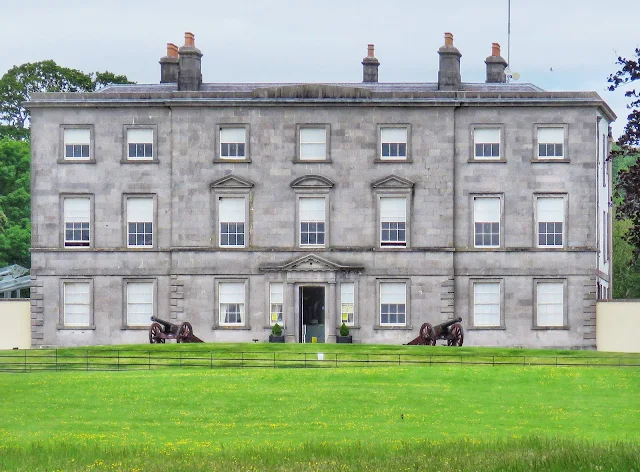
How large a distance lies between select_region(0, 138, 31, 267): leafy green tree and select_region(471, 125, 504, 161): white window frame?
33642mm

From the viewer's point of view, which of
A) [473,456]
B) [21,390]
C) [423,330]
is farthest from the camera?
[423,330]

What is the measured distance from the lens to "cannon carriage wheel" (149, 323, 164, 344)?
68375mm

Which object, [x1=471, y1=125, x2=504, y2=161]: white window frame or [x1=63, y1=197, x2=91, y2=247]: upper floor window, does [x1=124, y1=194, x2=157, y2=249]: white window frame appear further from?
[x1=471, y1=125, x2=504, y2=161]: white window frame

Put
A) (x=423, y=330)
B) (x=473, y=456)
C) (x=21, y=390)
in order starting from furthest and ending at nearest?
1. (x=423, y=330)
2. (x=21, y=390)
3. (x=473, y=456)

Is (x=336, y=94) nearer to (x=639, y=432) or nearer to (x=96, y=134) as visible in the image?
(x=96, y=134)

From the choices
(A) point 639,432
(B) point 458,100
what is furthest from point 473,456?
(B) point 458,100

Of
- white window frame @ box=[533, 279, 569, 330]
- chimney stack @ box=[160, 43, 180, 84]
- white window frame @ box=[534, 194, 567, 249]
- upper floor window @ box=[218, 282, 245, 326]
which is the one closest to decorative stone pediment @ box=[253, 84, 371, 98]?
chimney stack @ box=[160, 43, 180, 84]

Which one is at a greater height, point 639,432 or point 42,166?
point 42,166

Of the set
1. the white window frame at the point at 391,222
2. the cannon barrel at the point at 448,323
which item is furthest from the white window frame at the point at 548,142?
the cannon barrel at the point at 448,323

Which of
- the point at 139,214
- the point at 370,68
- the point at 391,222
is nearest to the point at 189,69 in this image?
the point at 139,214

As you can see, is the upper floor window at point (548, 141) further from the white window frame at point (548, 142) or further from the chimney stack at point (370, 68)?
the chimney stack at point (370, 68)

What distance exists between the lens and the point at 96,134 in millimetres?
71938

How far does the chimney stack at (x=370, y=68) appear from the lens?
3061 inches

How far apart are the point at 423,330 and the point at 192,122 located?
13419 millimetres
